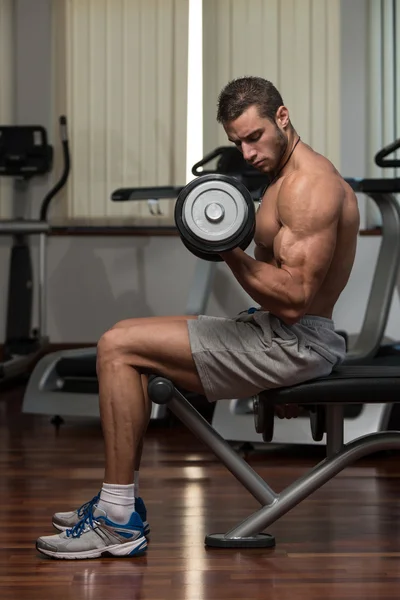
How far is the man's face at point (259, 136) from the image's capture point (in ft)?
7.54

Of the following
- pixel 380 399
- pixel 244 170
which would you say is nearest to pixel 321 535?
pixel 380 399

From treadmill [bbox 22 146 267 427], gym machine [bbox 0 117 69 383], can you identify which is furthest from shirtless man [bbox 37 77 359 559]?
gym machine [bbox 0 117 69 383]

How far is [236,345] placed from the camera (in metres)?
2.33

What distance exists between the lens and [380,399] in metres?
2.31

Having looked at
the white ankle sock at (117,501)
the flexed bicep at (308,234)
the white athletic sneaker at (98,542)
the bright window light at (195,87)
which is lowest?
the white athletic sneaker at (98,542)

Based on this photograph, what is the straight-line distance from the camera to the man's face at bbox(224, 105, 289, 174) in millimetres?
2299

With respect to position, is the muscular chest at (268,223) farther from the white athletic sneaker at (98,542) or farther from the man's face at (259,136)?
the white athletic sneaker at (98,542)

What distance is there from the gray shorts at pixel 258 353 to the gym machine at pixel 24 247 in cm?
287

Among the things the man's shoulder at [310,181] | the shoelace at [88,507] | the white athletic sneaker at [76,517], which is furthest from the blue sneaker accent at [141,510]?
the man's shoulder at [310,181]

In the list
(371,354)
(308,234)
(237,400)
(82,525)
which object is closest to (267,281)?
(308,234)

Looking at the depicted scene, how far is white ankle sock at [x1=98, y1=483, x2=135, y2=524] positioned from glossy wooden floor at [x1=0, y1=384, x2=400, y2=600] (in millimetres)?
102

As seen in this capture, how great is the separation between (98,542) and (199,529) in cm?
36

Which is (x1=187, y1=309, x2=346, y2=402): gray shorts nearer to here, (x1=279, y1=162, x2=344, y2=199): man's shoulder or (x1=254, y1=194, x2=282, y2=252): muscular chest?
(x1=254, y1=194, x2=282, y2=252): muscular chest

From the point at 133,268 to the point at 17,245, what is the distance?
667mm
